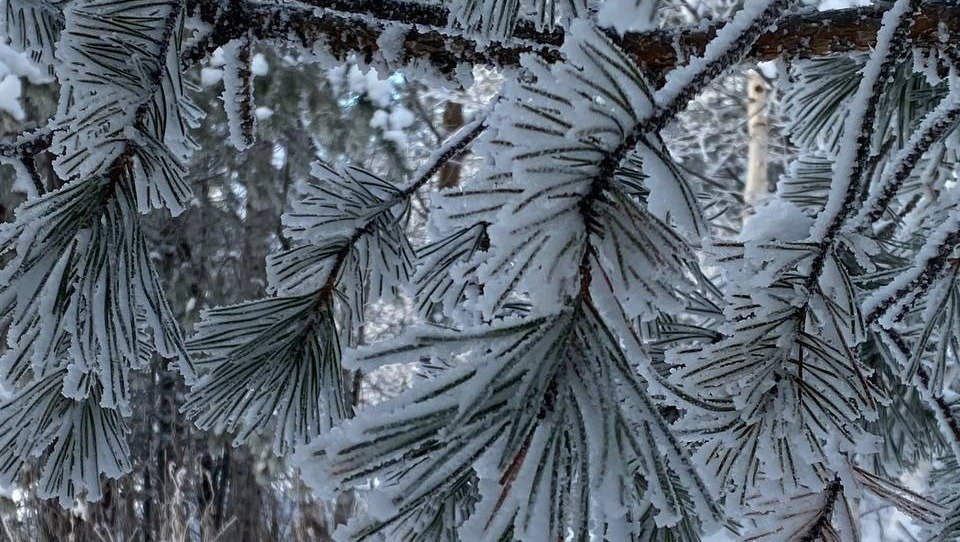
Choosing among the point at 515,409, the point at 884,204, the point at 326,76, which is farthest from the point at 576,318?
the point at 326,76

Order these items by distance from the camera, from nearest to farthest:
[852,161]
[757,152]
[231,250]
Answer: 1. [852,161]
2. [757,152]
3. [231,250]

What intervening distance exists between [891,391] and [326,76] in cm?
302

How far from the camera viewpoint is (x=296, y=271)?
0.80 metres

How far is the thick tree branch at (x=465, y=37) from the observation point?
67 centimetres

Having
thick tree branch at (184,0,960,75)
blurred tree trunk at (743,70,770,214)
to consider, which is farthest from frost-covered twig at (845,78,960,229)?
blurred tree trunk at (743,70,770,214)

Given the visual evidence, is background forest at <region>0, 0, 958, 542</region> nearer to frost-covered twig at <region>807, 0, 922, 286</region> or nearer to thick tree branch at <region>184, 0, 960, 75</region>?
thick tree branch at <region>184, 0, 960, 75</region>

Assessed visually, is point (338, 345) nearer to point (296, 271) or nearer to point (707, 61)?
point (296, 271)

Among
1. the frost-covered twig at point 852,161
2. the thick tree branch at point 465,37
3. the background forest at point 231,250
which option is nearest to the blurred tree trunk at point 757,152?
the background forest at point 231,250

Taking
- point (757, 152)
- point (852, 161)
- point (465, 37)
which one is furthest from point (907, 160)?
point (757, 152)

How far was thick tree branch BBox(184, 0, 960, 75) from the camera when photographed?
0.67m

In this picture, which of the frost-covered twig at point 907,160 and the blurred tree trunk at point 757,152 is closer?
the frost-covered twig at point 907,160

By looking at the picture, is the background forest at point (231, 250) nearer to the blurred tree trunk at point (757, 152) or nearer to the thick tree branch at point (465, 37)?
the blurred tree trunk at point (757, 152)

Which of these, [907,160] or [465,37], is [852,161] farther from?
[465,37]

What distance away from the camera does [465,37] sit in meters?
0.72
